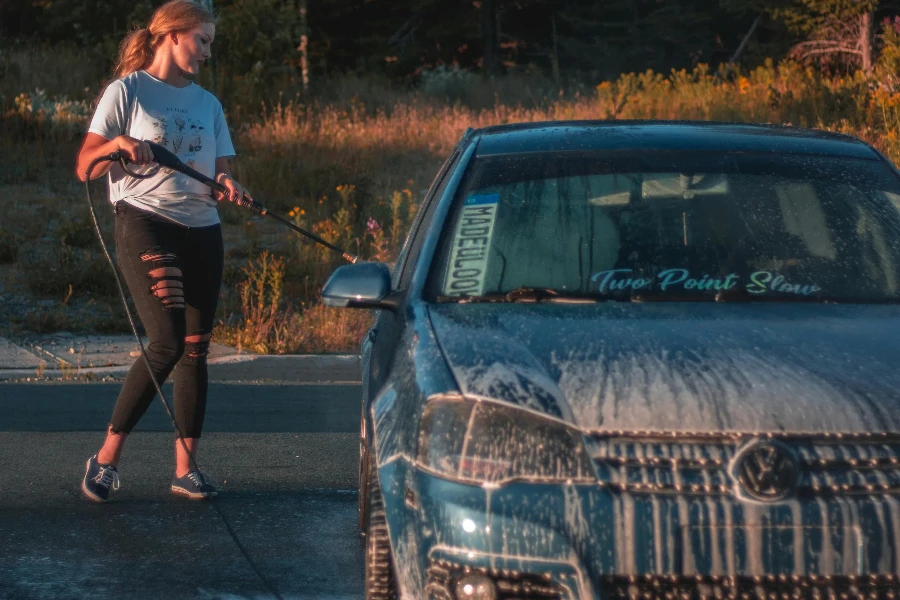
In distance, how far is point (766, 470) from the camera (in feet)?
9.53

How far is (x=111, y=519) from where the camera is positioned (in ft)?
17.5

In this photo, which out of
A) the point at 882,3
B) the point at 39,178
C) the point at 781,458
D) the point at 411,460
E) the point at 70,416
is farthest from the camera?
the point at 882,3

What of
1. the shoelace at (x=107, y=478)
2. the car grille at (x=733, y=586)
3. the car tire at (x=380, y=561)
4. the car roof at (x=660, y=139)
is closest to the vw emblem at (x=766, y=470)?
the car grille at (x=733, y=586)

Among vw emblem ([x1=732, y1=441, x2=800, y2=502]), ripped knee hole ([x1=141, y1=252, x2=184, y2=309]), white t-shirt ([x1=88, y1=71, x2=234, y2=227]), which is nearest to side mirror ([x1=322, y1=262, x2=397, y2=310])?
ripped knee hole ([x1=141, y1=252, x2=184, y2=309])

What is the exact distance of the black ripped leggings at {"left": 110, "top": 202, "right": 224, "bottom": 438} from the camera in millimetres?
5219

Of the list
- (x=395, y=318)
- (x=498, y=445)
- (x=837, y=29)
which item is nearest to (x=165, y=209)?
(x=395, y=318)

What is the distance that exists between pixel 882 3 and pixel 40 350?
761 inches

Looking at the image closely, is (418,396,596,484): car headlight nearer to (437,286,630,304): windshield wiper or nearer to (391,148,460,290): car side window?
(437,286,630,304): windshield wiper

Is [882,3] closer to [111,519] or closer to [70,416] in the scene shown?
[70,416]

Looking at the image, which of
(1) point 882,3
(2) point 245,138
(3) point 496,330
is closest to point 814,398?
(3) point 496,330

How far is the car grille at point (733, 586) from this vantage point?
2865 mm

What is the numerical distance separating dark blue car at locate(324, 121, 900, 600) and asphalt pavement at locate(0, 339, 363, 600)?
91cm

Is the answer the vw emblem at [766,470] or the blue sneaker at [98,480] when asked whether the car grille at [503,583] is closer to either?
the vw emblem at [766,470]

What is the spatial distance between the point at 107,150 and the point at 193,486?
4.60ft
